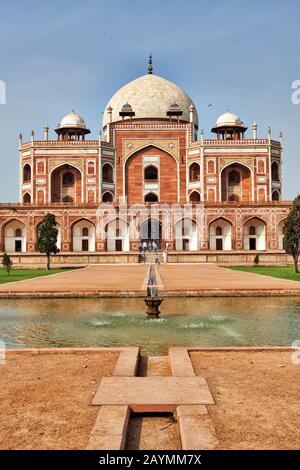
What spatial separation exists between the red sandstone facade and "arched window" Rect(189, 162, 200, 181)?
9 centimetres

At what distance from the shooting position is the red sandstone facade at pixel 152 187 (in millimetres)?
34719

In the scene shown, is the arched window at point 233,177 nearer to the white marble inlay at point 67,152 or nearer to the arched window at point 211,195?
the arched window at point 211,195

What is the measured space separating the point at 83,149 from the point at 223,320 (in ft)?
107

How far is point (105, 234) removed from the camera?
3484 cm

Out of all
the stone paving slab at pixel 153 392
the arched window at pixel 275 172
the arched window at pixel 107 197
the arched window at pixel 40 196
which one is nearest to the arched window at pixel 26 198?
the arched window at pixel 40 196

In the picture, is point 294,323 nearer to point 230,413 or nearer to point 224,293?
point 224,293

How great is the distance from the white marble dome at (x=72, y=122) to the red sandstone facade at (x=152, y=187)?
0.32ft

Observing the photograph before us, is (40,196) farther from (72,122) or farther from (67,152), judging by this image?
(72,122)

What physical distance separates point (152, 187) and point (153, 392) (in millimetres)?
36762

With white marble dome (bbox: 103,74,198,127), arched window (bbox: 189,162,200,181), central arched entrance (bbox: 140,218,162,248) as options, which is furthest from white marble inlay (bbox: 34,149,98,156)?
arched window (bbox: 189,162,200,181)

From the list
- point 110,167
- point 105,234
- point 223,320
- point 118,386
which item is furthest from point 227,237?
point 118,386

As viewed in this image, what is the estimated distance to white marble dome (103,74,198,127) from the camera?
44.3 meters

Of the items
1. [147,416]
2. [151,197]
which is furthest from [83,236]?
[147,416]
